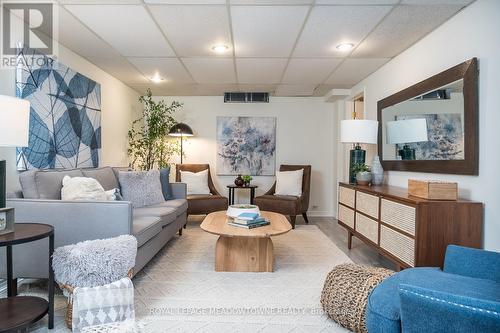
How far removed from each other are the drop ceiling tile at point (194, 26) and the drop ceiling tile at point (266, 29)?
11 centimetres

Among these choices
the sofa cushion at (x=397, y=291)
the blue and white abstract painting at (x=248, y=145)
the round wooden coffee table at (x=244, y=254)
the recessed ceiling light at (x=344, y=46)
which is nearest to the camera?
the sofa cushion at (x=397, y=291)

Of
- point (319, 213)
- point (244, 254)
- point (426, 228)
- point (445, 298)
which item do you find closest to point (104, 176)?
point (244, 254)

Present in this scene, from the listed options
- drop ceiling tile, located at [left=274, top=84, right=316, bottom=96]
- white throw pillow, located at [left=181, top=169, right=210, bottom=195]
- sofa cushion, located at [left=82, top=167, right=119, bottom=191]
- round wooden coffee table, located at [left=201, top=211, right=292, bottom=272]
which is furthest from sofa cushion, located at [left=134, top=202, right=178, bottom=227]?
drop ceiling tile, located at [left=274, top=84, right=316, bottom=96]

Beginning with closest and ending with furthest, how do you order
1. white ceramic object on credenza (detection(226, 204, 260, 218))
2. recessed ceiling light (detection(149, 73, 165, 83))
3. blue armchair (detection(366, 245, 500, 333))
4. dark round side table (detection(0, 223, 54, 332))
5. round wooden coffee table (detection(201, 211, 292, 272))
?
blue armchair (detection(366, 245, 500, 333)) < dark round side table (detection(0, 223, 54, 332)) < round wooden coffee table (detection(201, 211, 292, 272)) < white ceramic object on credenza (detection(226, 204, 260, 218)) < recessed ceiling light (detection(149, 73, 165, 83))

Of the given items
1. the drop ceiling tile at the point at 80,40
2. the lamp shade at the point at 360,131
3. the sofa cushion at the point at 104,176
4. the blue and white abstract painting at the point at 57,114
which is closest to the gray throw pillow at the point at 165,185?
the sofa cushion at the point at 104,176

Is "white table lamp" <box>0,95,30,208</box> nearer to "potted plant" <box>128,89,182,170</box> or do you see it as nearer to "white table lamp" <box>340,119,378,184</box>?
"white table lamp" <box>340,119,378,184</box>

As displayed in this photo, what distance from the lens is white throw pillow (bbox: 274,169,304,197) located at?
189 inches

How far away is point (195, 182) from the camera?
4.93m

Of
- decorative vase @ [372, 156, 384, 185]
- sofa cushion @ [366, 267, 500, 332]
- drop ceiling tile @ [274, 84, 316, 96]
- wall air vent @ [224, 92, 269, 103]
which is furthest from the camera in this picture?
wall air vent @ [224, 92, 269, 103]

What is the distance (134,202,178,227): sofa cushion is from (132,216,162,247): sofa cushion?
0.42ft

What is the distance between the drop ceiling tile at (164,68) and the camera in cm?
357

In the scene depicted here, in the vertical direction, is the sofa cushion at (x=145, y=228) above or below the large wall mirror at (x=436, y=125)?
below

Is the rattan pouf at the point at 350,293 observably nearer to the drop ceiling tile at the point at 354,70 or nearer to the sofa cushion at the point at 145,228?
the sofa cushion at the point at 145,228

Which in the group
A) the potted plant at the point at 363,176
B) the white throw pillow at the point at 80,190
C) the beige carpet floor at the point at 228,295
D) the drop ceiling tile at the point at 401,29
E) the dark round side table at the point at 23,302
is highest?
the drop ceiling tile at the point at 401,29
